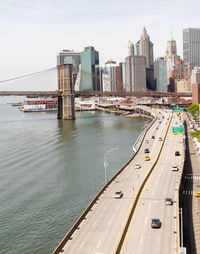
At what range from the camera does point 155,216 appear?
121 ft

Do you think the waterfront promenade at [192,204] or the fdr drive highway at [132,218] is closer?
the fdr drive highway at [132,218]

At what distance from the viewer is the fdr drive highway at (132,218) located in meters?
30.1

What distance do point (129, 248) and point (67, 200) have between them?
2089 centimetres

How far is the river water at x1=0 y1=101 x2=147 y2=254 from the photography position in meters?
38.8

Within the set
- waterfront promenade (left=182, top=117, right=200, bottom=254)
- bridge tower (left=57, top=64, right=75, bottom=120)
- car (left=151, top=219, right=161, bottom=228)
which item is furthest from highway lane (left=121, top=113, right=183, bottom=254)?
bridge tower (left=57, top=64, right=75, bottom=120)

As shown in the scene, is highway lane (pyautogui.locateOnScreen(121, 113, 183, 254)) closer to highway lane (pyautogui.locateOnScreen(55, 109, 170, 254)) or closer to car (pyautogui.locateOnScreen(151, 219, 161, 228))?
car (pyautogui.locateOnScreen(151, 219, 161, 228))

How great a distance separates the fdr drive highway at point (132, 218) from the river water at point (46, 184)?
4514 mm

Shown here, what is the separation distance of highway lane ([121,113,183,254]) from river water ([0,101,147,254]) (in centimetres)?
835

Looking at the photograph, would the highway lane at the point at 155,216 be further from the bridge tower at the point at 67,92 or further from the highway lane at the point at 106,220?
the bridge tower at the point at 67,92

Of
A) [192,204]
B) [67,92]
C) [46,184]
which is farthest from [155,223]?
[67,92]

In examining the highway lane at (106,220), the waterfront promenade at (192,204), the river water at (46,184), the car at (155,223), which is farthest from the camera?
the river water at (46,184)

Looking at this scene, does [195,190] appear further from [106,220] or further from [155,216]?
[106,220]

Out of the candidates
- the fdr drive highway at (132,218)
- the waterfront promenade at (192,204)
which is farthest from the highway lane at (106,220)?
the waterfront promenade at (192,204)

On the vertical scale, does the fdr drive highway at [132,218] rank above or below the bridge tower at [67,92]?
below
